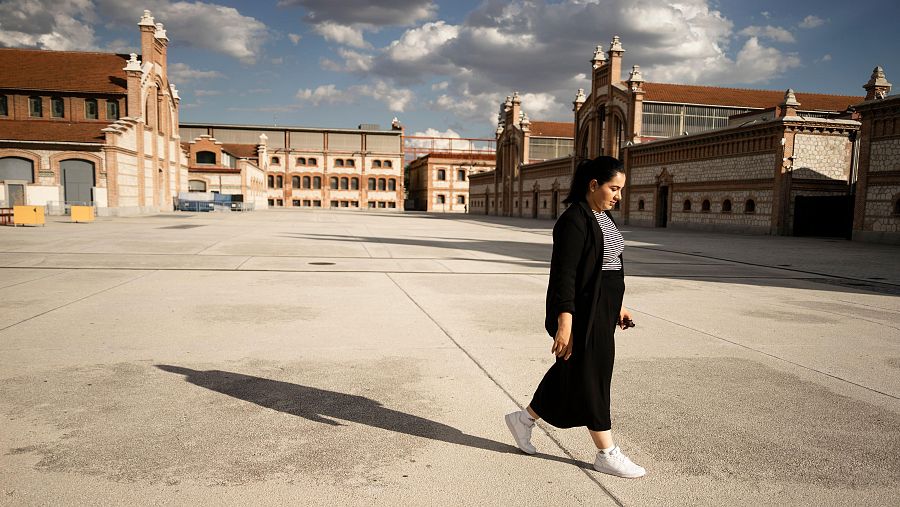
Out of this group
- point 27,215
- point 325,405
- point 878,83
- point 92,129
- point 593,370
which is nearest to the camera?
point 593,370

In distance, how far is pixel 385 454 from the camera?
3369mm

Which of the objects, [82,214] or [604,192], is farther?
[82,214]

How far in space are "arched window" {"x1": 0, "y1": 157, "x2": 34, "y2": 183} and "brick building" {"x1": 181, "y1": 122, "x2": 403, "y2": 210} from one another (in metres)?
48.6

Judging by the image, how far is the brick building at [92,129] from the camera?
3581cm

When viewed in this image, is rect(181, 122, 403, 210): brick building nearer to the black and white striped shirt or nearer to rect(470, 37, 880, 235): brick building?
rect(470, 37, 880, 235): brick building

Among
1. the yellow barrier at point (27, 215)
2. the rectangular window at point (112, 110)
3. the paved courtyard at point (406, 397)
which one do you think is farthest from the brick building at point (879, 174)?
the rectangular window at point (112, 110)

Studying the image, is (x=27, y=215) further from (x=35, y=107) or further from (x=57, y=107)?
(x=35, y=107)

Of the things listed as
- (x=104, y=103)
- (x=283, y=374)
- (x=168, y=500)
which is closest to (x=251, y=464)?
(x=168, y=500)

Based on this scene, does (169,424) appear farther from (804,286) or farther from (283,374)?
(804,286)

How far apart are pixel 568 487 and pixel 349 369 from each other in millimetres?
2494

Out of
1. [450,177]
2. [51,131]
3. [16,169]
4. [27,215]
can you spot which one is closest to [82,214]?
[27,215]

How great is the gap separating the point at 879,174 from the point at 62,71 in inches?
2040

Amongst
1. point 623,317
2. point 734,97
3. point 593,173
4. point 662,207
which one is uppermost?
point 734,97

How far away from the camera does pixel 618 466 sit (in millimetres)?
3148
